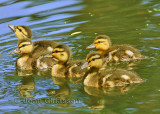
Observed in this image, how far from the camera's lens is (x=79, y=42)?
7.80m

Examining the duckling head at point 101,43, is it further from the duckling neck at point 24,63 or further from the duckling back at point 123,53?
the duckling neck at point 24,63

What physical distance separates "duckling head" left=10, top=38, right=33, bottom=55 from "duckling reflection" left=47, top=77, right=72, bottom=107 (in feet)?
3.16

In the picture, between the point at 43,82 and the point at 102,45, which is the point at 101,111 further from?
the point at 102,45

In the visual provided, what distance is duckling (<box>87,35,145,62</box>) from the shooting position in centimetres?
685

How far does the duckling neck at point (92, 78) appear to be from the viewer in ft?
19.6

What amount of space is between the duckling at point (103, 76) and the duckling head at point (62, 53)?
0.47 m

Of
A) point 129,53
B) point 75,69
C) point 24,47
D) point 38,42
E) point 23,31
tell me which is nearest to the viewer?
point 75,69

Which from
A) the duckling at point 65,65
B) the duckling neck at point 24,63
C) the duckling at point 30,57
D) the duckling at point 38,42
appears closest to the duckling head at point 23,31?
the duckling at point 38,42

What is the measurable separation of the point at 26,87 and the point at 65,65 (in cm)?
76

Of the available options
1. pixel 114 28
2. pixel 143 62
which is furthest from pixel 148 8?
pixel 143 62

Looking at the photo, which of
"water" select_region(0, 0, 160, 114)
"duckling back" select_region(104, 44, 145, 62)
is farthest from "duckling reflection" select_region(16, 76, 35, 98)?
"duckling back" select_region(104, 44, 145, 62)

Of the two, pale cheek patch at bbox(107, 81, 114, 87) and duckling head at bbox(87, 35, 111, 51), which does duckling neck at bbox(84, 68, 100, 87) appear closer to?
pale cheek patch at bbox(107, 81, 114, 87)

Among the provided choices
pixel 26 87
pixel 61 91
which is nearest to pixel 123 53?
pixel 61 91

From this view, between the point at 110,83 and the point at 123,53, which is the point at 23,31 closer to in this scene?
the point at 123,53
